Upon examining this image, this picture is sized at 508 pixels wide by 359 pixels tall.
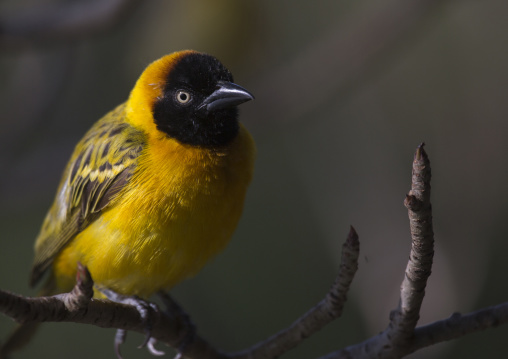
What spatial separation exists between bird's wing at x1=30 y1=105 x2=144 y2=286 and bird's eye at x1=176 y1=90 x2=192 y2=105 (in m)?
0.28

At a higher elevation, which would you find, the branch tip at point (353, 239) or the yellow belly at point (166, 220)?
the branch tip at point (353, 239)

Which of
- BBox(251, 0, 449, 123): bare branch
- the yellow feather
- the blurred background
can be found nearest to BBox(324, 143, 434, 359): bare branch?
the yellow feather

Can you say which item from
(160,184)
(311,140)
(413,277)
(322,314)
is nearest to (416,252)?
(413,277)

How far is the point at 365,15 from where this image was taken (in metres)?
5.26

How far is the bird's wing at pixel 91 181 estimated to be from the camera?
11.5 feet

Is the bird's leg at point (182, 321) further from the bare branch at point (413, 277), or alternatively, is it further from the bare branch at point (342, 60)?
the bare branch at point (342, 60)

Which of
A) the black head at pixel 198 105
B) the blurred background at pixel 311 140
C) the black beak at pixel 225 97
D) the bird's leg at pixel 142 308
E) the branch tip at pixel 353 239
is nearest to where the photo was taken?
the branch tip at pixel 353 239

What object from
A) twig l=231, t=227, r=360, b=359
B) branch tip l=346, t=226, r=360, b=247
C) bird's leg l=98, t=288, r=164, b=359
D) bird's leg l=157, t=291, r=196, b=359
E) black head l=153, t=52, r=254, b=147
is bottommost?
bird's leg l=157, t=291, r=196, b=359

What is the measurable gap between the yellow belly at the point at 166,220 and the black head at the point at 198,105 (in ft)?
0.29

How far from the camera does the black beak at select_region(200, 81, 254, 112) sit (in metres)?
3.36

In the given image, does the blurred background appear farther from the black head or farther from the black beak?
the black beak

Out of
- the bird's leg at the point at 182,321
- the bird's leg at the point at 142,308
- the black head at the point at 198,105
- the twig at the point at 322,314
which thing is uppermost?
the black head at the point at 198,105

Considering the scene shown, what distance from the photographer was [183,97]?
3588mm

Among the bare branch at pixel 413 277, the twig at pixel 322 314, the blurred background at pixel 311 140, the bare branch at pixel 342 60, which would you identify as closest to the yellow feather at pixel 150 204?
the twig at pixel 322 314
